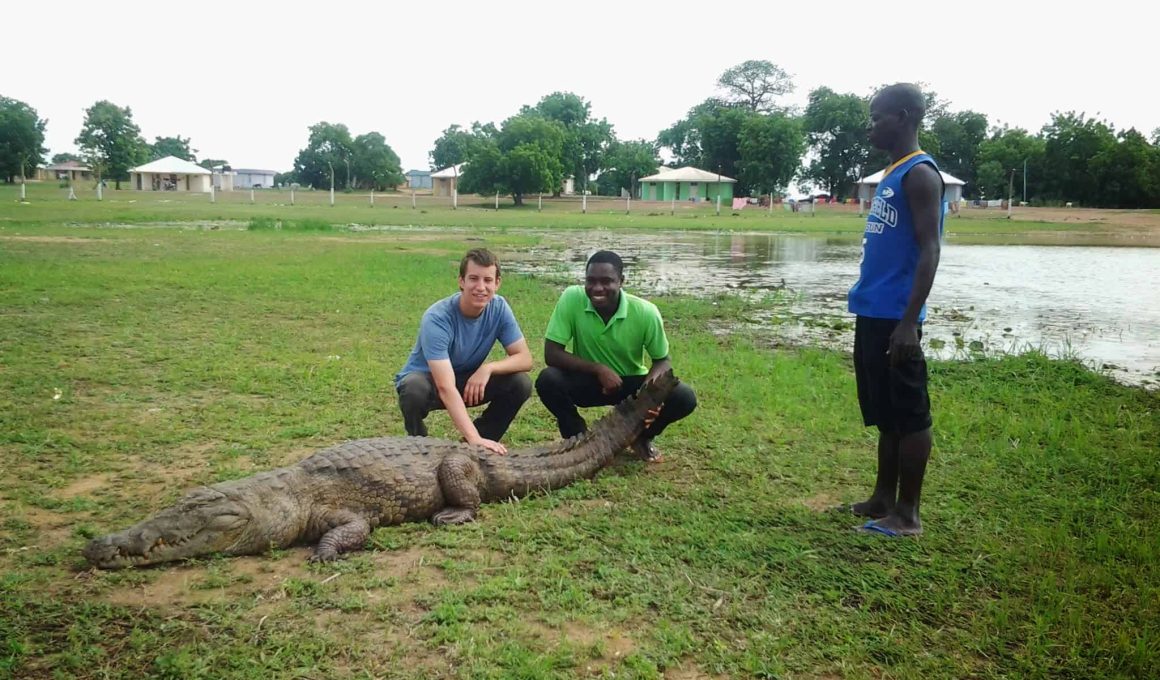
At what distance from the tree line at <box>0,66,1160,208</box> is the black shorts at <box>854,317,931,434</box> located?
5161cm

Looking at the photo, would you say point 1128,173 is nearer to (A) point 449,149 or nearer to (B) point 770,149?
(B) point 770,149

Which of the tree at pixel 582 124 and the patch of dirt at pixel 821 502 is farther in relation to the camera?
the tree at pixel 582 124

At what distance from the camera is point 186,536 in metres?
3.53

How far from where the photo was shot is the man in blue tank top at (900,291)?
3.77 metres

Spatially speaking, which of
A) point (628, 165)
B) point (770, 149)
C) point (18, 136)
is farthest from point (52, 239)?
point (628, 165)

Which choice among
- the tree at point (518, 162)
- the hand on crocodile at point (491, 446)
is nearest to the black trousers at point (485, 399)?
the hand on crocodile at point (491, 446)

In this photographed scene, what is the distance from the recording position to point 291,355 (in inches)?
298

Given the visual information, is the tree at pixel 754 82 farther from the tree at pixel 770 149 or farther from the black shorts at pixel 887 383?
the black shorts at pixel 887 383

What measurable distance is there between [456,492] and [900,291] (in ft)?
8.13

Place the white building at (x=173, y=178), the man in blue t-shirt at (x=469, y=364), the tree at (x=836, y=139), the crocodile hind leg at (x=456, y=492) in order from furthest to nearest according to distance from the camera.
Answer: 1. the white building at (x=173, y=178)
2. the tree at (x=836, y=139)
3. the man in blue t-shirt at (x=469, y=364)
4. the crocodile hind leg at (x=456, y=492)

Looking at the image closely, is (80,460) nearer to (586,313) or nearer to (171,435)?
(171,435)

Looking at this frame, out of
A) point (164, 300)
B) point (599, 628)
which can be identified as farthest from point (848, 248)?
point (599, 628)

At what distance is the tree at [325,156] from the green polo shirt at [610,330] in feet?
252

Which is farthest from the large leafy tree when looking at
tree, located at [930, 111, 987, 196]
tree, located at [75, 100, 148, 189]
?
tree, located at [75, 100, 148, 189]
